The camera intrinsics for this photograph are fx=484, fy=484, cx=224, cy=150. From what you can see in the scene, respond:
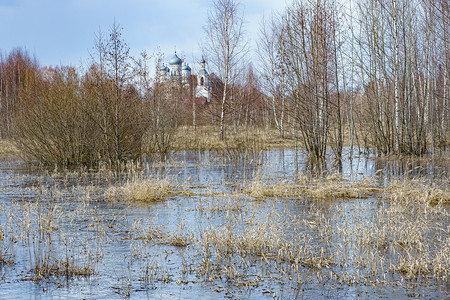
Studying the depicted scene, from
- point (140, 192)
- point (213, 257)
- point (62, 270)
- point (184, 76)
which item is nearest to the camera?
point (62, 270)

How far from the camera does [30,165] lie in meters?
18.9

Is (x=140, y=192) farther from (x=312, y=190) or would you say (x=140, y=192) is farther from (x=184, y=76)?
(x=184, y=76)

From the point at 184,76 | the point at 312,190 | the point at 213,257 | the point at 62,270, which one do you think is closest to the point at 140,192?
the point at 312,190

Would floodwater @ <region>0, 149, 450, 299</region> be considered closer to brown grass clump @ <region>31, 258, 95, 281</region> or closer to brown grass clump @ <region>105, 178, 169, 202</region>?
brown grass clump @ <region>31, 258, 95, 281</region>

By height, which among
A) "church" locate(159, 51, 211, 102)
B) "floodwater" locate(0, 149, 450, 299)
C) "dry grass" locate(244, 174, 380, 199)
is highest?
"church" locate(159, 51, 211, 102)

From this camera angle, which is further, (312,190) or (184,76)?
(184,76)

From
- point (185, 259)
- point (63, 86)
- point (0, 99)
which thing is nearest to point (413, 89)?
point (63, 86)

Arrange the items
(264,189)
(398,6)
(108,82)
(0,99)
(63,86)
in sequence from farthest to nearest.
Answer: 1. (0,99)
2. (398,6)
3. (63,86)
4. (108,82)
5. (264,189)

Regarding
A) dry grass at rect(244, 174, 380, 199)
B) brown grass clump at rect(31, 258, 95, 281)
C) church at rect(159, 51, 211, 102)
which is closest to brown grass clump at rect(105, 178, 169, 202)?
dry grass at rect(244, 174, 380, 199)

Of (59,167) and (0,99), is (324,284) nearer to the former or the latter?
(59,167)

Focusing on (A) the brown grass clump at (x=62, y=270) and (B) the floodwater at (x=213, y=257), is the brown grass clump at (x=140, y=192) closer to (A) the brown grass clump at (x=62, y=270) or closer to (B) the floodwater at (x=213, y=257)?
(B) the floodwater at (x=213, y=257)

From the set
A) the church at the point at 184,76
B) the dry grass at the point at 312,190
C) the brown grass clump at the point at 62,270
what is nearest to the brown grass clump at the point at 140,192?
the dry grass at the point at 312,190

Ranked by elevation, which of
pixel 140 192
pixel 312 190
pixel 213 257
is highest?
pixel 140 192

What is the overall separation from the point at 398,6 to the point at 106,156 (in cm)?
1361
